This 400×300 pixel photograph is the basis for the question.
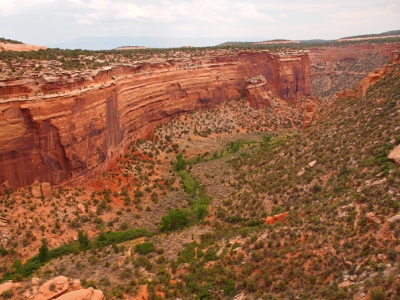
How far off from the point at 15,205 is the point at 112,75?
18041 mm

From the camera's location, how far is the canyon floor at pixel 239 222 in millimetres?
15922

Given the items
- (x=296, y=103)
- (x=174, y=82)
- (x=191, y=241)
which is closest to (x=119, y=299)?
(x=191, y=241)

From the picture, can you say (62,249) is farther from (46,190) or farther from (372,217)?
(372,217)

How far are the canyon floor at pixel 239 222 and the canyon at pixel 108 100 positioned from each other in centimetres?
215

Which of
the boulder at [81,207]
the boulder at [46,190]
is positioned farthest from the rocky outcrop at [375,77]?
the boulder at [46,190]

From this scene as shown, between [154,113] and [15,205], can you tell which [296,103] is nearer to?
[154,113]

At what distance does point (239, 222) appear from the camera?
25.7m

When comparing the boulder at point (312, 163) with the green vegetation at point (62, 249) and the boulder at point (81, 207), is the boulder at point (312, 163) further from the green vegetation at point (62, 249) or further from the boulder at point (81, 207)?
the boulder at point (81, 207)

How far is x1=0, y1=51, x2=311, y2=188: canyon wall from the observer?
84.1ft

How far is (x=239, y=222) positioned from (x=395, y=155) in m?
10.8

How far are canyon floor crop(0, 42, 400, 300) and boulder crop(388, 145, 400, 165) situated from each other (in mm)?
281

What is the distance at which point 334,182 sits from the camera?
76.5ft

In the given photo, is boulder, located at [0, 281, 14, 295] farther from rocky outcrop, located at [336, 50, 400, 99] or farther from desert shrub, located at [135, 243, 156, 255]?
rocky outcrop, located at [336, 50, 400, 99]

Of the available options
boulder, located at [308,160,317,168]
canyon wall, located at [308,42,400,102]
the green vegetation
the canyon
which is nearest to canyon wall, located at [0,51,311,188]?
the canyon
